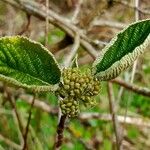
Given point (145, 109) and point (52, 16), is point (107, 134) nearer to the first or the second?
point (145, 109)

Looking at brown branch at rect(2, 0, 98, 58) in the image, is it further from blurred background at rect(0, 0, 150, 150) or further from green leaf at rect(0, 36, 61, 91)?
green leaf at rect(0, 36, 61, 91)

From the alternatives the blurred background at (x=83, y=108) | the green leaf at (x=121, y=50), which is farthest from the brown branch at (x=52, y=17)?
the green leaf at (x=121, y=50)

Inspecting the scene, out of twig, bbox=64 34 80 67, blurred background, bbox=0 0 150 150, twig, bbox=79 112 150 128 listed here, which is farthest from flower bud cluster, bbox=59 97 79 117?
twig, bbox=79 112 150 128

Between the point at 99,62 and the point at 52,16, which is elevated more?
the point at 52,16

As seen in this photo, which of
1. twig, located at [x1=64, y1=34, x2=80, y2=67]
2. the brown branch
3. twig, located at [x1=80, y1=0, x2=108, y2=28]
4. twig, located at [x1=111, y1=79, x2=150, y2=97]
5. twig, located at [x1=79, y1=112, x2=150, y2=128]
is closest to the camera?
twig, located at [x1=64, y1=34, x2=80, y2=67]

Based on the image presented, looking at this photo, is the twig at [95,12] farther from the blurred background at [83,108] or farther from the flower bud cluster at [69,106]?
the flower bud cluster at [69,106]

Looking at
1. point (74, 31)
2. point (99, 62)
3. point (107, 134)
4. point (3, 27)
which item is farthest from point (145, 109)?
point (99, 62)
